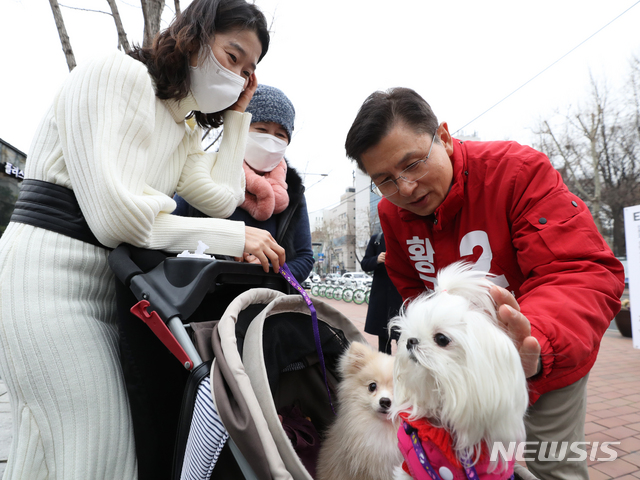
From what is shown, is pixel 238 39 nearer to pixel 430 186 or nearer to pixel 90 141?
pixel 90 141

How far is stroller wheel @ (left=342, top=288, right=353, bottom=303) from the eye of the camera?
17031 mm

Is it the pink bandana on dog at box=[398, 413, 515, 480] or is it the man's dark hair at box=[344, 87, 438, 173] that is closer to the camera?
the pink bandana on dog at box=[398, 413, 515, 480]

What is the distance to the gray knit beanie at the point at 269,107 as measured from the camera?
258 cm

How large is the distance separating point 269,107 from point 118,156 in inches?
59.8

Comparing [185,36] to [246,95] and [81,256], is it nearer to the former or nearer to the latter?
[246,95]

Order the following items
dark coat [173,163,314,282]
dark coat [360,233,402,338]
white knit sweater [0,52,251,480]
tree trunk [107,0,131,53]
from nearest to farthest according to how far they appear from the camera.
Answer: white knit sweater [0,52,251,480] < dark coat [173,163,314,282] < dark coat [360,233,402,338] < tree trunk [107,0,131,53]

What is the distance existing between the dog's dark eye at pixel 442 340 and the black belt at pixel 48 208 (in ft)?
3.85

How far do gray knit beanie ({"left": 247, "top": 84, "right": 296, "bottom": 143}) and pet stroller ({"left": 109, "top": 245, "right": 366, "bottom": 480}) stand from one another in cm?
132

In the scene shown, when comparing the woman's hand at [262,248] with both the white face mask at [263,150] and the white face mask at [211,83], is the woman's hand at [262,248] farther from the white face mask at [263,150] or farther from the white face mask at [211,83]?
the white face mask at [263,150]

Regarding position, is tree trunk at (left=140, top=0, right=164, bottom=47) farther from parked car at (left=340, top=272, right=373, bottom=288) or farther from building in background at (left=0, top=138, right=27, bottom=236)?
parked car at (left=340, top=272, right=373, bottom=288)

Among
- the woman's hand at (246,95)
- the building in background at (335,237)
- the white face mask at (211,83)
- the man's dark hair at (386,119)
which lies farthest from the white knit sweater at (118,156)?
the building in background at (335,237)

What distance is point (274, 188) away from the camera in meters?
2.51

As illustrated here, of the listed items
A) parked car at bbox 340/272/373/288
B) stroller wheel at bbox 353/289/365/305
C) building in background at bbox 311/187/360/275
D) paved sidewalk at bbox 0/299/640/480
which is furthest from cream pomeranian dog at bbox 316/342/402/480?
building in background at bbox 311/187/360/275

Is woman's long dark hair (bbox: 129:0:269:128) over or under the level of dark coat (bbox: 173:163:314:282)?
over
